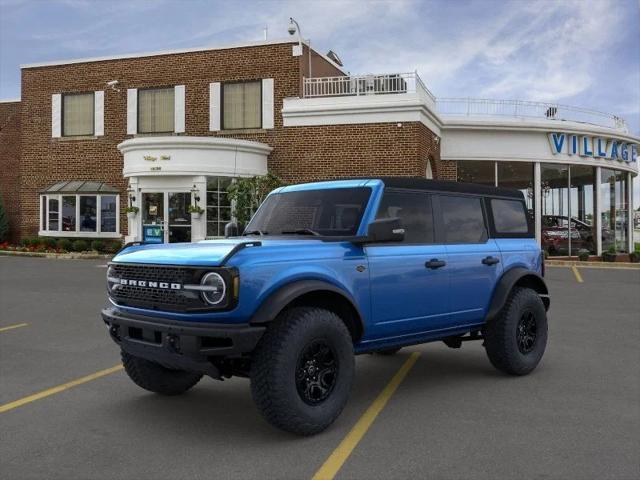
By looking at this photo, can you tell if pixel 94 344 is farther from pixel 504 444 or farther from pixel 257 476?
pixel 504 444

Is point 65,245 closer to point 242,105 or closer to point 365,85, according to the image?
point 242,105

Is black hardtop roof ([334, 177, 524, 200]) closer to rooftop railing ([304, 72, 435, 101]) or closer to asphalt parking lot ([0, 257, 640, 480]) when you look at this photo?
asphalt parking lot ([0, 257, 640, 480])

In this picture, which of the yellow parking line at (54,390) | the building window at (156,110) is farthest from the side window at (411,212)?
the building window at (156,110)

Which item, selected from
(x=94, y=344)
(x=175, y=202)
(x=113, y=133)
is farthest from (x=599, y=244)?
(x=94, y=344)

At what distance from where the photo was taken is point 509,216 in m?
6.62

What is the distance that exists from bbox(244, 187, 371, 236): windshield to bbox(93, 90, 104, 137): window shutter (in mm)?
21114

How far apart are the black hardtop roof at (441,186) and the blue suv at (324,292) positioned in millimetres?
14

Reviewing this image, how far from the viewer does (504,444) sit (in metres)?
4.21

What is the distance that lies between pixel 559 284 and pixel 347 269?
38.4 ft

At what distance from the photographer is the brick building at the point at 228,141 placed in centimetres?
2089

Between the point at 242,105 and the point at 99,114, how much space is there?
6.29 m

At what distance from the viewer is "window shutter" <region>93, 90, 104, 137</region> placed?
24906 millimetres

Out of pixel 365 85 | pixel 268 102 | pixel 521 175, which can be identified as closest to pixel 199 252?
pixel 365 85

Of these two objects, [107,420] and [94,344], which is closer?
[107,420]
